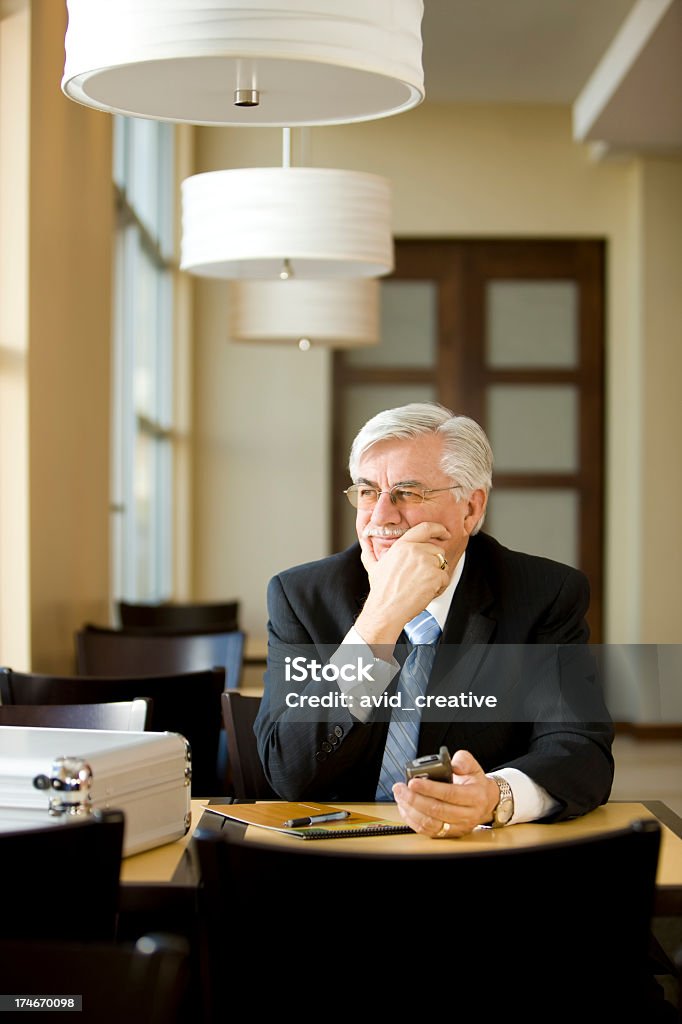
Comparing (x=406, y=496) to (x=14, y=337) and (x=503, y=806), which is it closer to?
(x=503, y=806)

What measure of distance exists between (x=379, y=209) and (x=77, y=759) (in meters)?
2.14

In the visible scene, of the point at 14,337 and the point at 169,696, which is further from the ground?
the point at 14,337

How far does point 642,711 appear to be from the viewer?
2051 mm

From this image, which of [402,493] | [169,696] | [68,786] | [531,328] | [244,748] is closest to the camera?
Answer: [68,786]

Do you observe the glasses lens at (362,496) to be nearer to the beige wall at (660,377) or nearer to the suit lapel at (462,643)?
the suit lapel at (462,643)

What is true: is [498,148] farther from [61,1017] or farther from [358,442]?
[61,1017]

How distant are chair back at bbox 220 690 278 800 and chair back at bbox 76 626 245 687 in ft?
3.56

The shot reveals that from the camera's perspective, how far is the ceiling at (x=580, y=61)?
521cm

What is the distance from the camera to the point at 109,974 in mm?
1193

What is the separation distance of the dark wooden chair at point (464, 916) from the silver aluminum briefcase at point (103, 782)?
0.45 m

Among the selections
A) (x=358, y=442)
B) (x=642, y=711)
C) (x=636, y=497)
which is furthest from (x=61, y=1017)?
(x=636, y=497)

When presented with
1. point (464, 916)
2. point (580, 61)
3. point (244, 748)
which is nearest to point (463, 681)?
point (244, 748)

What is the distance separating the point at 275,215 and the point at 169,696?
1.24 m

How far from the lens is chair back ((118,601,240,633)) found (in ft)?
14.2
